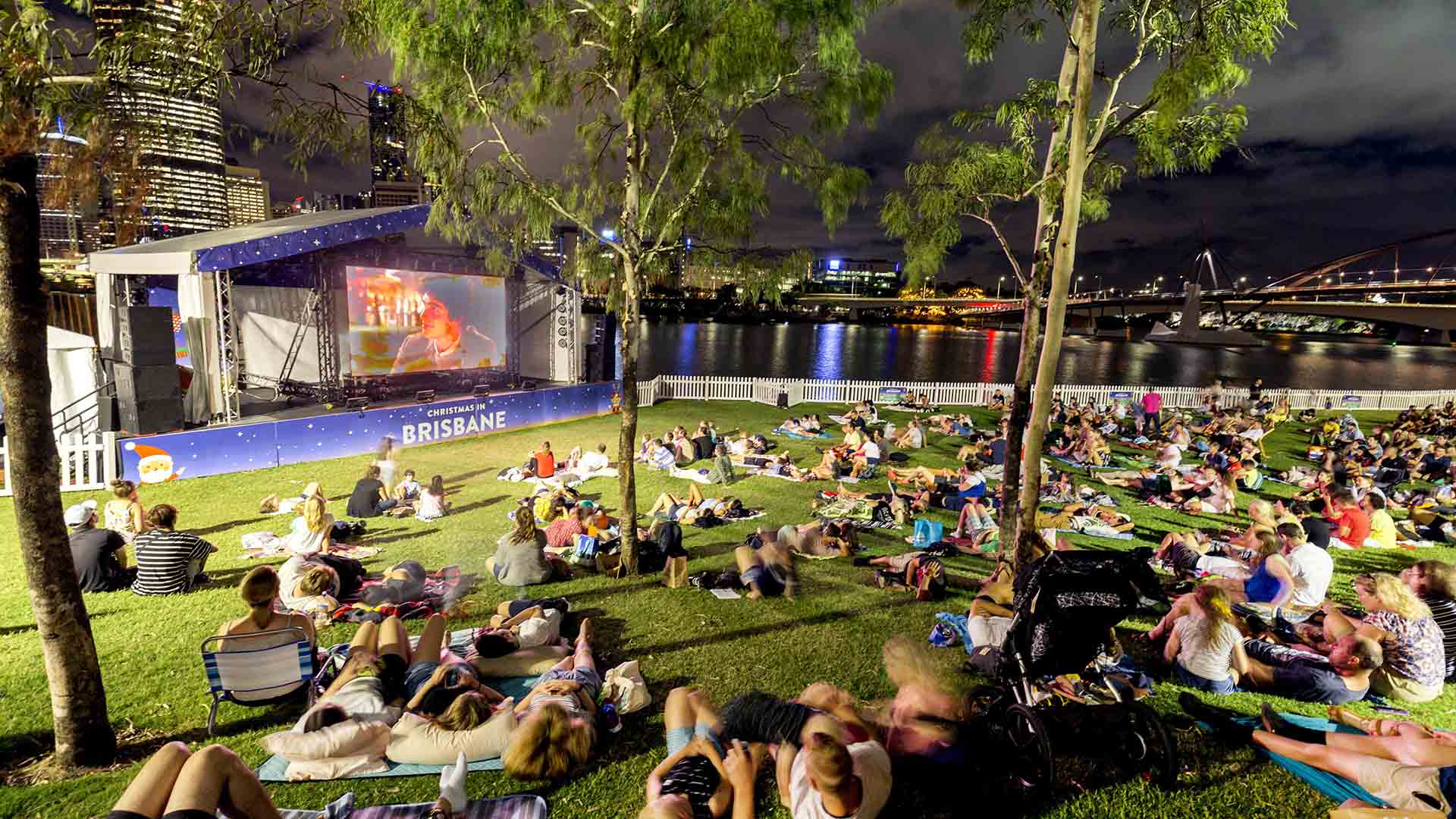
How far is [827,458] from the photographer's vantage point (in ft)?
38.8

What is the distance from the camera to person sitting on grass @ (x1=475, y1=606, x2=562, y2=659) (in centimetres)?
471

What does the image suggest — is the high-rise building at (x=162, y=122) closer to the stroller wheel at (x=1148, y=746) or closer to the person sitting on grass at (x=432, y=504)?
the stroller wheel at (x=1148, y=746)

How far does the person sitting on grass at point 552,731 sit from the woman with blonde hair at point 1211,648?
4.23 metres

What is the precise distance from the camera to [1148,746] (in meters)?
3.83

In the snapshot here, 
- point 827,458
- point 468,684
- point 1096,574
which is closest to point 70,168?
point 468,684

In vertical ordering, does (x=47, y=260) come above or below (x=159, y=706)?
above

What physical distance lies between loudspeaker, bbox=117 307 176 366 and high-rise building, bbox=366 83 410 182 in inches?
286

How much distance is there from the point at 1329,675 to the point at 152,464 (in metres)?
14.3

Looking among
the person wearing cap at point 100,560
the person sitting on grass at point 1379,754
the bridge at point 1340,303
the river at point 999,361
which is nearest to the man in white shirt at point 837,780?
the person sitting on grass at point 1379,754

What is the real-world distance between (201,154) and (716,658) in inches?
181

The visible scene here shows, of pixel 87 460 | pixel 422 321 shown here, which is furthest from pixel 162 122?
pixel 422 321

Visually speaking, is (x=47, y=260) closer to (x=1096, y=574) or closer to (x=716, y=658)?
(x=716, y=658)

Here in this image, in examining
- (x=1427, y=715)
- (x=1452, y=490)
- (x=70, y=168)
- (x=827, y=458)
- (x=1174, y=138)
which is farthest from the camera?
(x=827, y=458)

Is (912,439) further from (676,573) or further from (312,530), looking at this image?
(312,530)
